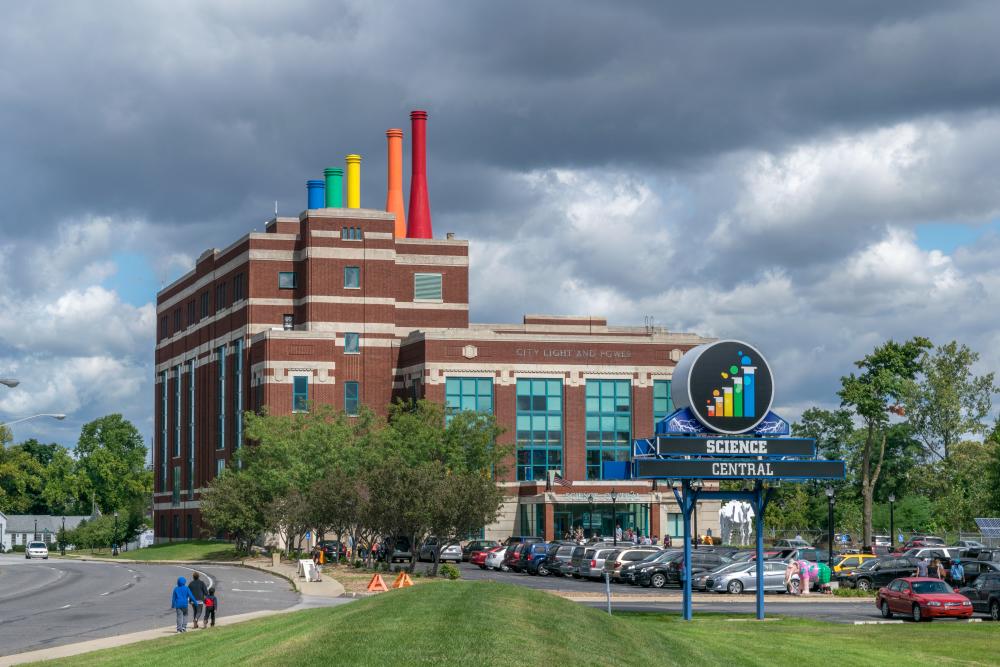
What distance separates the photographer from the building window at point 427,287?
11588 cm

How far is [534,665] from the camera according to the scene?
18.0 m

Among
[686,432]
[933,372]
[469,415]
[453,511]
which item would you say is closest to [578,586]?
[453,511]

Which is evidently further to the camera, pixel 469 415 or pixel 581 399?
pixel 581 399

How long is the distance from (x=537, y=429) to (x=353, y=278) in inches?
794

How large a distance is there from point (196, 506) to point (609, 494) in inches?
1700

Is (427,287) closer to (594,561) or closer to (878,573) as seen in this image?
(594,561)

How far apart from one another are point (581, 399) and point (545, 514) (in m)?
11.0

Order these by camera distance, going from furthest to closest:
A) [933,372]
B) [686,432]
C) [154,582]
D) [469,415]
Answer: [933,372], [469,415], [154,582], [686,432]

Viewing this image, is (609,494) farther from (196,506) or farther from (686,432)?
(686,432)

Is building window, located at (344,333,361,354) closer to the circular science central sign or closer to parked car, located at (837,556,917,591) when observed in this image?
parked car, located at (837,556,917,591)

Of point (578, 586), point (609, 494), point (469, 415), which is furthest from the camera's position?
point (609, 494)

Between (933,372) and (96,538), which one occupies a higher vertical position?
(933,372)

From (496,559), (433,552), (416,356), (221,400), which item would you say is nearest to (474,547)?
(496,559)

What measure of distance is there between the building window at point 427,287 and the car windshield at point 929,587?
74.1 meters
